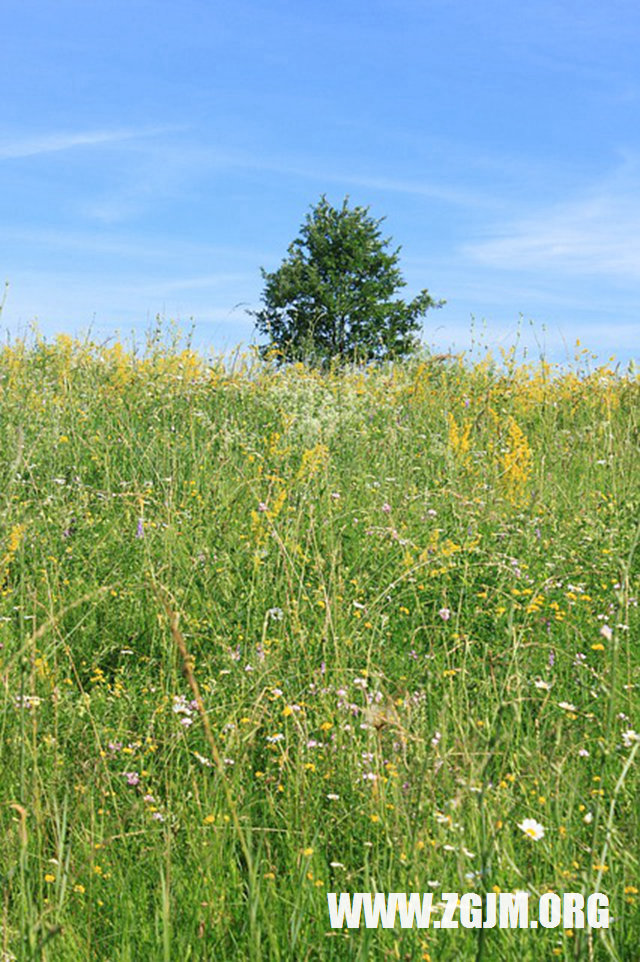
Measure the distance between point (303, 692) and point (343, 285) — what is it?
3562 centimetres

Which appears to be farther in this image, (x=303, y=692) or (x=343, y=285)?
(x=343, y=285)

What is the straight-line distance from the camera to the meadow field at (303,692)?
1.93 metres

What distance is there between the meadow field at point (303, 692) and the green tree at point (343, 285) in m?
29.6

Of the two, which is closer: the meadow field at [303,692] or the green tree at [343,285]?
→ the meadow field at [303,692]

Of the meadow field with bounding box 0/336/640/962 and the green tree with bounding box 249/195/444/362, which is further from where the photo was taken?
the green tree with bounding box 249/195/444/362

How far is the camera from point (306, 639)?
316 centimetres

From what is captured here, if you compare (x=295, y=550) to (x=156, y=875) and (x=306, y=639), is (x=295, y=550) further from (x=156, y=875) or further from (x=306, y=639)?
(x=156, y=875)

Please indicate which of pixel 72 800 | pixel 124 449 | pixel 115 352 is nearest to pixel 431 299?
pixel 115 352

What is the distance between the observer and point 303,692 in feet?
9.21

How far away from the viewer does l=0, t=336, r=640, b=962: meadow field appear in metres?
1.93

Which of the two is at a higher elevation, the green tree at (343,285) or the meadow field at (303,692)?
the green tree at (343,285)

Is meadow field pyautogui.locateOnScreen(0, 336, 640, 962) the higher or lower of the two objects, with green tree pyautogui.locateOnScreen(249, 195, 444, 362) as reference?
lower

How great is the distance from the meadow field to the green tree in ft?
97.3

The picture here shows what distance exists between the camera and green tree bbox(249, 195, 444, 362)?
35.8 meters
